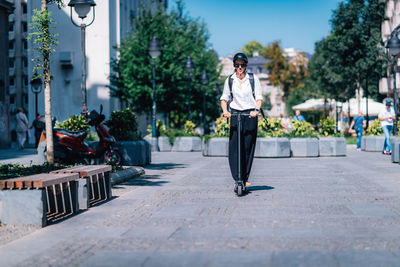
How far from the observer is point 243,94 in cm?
876

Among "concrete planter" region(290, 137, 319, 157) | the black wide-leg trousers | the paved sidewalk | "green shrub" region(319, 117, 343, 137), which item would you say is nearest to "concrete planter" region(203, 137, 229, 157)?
"concrete planter" region(290, 137, 319, 157)

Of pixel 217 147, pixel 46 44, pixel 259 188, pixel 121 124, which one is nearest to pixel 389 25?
pixel 217 147

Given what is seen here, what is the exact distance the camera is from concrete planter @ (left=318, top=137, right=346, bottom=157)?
20.4 meters

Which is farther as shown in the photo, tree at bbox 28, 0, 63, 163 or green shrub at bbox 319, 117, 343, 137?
green shrub at bbox 319, 117, 343, 137

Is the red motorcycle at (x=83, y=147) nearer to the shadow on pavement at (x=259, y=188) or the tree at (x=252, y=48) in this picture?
the shadow on pavement at (x=259, y=188)

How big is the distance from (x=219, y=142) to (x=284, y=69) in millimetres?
50505

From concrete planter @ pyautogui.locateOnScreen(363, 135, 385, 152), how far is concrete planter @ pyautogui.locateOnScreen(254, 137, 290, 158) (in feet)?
17.9

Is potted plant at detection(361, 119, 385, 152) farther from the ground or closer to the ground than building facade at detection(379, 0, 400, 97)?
closer to the ground

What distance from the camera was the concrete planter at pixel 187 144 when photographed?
83.0ft

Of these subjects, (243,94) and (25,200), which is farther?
(243,94)

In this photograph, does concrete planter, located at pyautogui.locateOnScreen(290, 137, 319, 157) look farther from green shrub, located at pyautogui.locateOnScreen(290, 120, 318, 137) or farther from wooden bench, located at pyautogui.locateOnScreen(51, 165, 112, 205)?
wooden bench, located at pyautogui.locateOnScreen(51, 165, 112, 205)

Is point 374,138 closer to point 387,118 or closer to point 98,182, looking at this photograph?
point 387,118

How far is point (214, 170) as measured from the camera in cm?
1369

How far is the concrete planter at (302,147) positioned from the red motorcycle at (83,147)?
7.22 m
